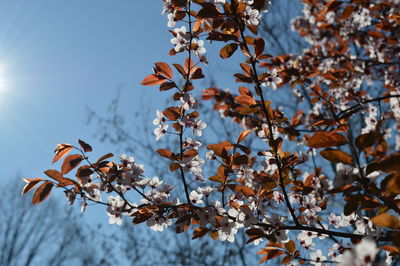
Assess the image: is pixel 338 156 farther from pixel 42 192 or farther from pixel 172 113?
pixel 42 192

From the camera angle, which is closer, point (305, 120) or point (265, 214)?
point (265, 214)

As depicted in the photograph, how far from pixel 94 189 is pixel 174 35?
0.74 metres

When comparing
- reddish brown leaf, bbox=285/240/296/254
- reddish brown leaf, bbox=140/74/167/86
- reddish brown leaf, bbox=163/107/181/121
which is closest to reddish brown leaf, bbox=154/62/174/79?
reddish brown leaf, bbox=140/74/167/86

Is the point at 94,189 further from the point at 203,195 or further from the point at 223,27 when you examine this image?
the point at 223,27

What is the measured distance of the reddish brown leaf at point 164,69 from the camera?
1.37m

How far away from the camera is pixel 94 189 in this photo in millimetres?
1448

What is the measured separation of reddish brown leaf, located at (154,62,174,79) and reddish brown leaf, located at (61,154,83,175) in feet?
1.54

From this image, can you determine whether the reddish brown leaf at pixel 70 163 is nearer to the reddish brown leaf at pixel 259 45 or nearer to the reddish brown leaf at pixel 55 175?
the reddish brown leaf at pixel 55 175

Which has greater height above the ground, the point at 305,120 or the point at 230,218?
the point at 305,120

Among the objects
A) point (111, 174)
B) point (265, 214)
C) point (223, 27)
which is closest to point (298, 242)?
point (265, 214)

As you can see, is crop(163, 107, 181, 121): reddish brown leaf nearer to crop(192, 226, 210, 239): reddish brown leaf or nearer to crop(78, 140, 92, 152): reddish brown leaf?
crop(78, 140, 92, 152): reddish brown leaf

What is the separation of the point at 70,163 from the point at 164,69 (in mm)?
517

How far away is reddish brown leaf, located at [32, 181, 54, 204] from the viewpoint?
48.0 inches

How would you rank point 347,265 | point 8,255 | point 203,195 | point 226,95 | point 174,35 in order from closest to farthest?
point 347,265 < point 174,35 < point 203,195 < point 226,95 < point 8,255
